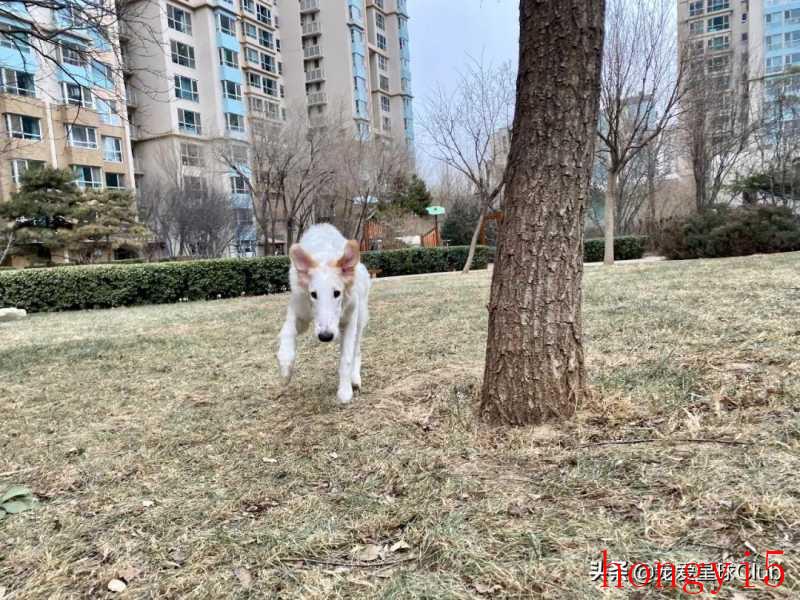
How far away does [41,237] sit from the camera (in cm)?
2475

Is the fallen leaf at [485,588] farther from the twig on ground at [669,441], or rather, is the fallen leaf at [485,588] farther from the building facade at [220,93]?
the building facade at [220,93]

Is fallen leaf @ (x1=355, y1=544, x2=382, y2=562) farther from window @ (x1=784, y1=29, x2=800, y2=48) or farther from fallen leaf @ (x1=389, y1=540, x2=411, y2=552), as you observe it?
window @ (x1=784, y1=29, x2=800, y2=48)

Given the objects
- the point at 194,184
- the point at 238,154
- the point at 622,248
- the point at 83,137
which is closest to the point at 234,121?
the point at 83,137

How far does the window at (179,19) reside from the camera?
1545 inches

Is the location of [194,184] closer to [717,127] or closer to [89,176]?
[89,176]

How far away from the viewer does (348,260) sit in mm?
3275

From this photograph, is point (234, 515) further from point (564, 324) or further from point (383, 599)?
point (564, 324)

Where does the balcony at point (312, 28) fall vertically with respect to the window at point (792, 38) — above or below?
above

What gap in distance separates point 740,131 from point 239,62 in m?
39.5

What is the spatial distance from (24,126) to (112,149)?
19.9ft

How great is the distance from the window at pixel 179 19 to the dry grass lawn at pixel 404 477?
146ft

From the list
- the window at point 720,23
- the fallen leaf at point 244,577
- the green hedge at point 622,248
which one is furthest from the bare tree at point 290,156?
the window at point 720,23

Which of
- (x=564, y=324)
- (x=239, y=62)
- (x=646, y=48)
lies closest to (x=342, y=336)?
(x=564, y=324)

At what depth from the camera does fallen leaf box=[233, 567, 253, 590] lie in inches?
66.8
